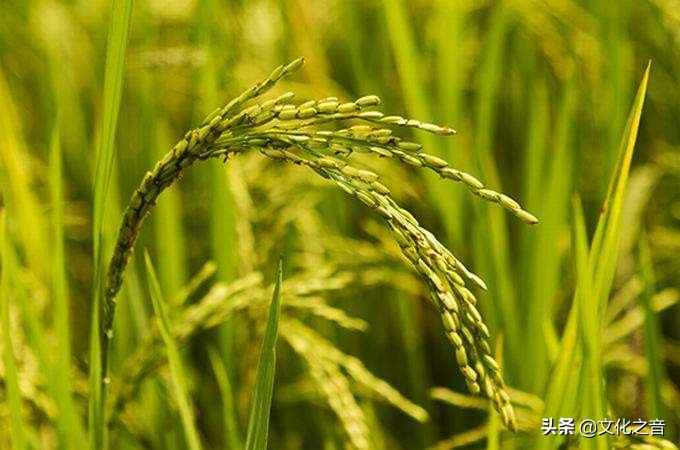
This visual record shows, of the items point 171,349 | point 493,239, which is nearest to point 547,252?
point 493,239

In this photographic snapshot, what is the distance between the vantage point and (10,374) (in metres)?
0.90

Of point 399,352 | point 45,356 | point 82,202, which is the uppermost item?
point 82,202

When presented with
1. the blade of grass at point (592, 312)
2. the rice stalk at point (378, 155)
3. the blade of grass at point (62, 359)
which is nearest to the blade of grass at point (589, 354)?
the blade of grass at point (592, 312)

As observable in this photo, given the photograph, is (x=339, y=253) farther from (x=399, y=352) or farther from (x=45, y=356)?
(x=45, y=356)

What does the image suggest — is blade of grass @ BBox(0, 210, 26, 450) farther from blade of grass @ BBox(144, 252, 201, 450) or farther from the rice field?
blade of grass @ BBox(144, 252, 201, 450)

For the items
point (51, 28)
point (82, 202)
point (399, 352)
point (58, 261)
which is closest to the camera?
point (58, 261)

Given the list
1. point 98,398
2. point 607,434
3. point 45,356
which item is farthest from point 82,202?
point 607,434

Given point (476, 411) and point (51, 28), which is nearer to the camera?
point (476, 411)

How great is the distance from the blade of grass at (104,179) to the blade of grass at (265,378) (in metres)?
0.17

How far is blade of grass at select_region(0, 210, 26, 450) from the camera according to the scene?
2.92ft

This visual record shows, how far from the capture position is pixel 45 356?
0.99 meters

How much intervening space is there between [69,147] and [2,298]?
3.68ft

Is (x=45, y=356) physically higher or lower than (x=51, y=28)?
lower

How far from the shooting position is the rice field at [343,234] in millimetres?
753
